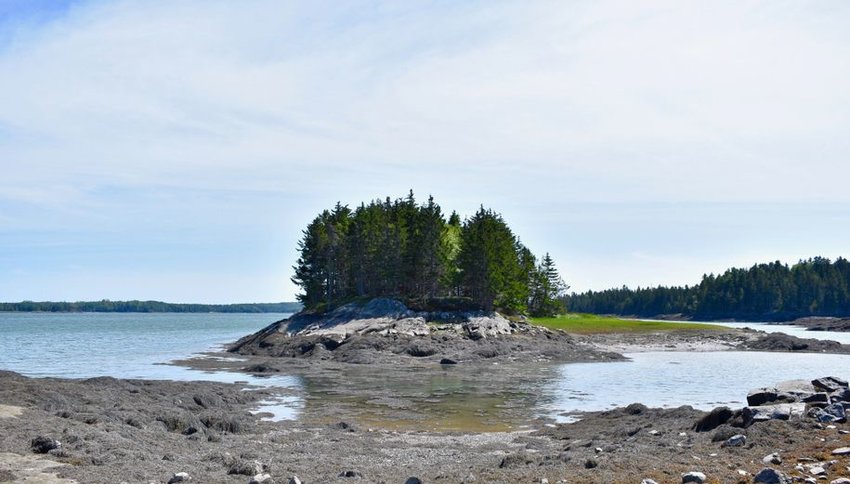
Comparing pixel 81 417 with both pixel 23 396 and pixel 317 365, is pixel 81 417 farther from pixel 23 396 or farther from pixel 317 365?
pixel 317 365

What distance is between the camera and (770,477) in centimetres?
1305

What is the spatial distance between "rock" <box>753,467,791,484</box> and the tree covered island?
2461 inches

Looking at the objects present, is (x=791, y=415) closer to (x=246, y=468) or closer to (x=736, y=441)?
(x=736, y=441)

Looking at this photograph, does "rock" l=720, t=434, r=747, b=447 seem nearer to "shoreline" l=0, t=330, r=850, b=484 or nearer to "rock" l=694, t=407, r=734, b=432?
"shoreline" l=0, t=330, r=850, b=484

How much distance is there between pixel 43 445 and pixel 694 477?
15.0 metres

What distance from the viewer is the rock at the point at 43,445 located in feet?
A: 56.7

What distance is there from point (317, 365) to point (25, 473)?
138 ft

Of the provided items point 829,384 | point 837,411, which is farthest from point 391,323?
point 837,411

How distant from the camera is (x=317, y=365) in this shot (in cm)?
5678

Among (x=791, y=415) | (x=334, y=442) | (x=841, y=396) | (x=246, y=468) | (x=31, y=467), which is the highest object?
(x=841, y=396)

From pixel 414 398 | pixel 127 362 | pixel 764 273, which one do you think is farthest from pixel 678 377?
pixel 764 273

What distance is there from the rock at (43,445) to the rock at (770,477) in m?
15.8

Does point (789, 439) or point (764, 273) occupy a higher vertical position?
point (764, 273)

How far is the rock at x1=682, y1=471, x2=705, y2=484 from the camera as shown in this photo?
1356 cm
